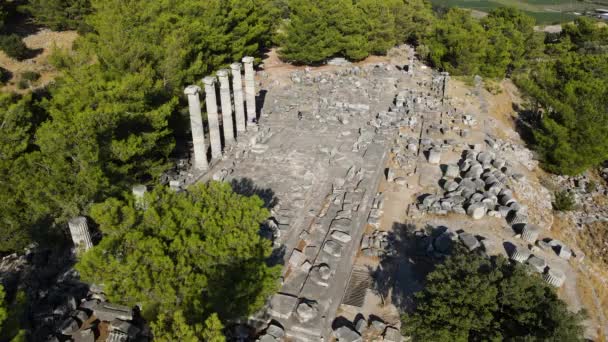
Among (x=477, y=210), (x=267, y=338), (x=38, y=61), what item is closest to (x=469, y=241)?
(x=477, y=210)

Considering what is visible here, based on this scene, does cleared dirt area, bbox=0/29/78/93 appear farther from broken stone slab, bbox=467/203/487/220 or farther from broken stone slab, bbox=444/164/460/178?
broken stone slab, bbox=467/203/487/220

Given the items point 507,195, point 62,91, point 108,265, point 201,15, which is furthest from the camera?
point 201,15

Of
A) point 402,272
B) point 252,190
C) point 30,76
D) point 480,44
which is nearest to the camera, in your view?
point 402,272

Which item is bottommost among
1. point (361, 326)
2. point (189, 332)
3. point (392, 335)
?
point (392, 335)

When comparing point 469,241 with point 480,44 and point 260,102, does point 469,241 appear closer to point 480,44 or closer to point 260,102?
point 260,102

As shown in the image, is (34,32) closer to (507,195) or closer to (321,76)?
(321,76)

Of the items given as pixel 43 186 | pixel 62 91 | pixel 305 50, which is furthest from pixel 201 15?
pixel 43 186
